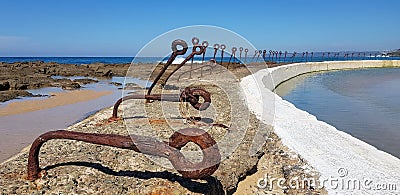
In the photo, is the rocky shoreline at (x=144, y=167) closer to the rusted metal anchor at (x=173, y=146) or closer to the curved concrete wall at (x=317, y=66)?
the rusted metal anchor at (x=173, y=146)

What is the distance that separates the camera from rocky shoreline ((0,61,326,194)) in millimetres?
2871

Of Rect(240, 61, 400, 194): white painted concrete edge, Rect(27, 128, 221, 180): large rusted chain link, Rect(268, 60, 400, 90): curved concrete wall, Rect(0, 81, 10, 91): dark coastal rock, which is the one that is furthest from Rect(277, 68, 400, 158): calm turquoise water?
Rect(0, 81, 10, 91): dark coastal rock

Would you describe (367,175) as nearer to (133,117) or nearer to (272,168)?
(272,168)

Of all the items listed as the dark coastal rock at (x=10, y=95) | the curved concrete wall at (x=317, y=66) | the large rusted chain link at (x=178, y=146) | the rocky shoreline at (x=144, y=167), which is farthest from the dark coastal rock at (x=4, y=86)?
the curved concrete wall at (x=317, y=66)

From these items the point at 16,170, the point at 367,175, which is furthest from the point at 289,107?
the point at 16,170

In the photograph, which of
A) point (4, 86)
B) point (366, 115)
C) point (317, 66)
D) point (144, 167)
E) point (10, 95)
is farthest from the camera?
point (317, 66)

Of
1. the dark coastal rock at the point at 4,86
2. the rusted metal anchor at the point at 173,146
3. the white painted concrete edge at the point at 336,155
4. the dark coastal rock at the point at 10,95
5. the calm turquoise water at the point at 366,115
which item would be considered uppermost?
the rusted metal anchor at the point at 173,146

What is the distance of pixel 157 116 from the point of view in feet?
19.4

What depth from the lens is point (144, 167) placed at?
3369 millimetres

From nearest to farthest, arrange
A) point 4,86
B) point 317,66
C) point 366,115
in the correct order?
1. point 366,115
2. point 4,86
3. point 317,66

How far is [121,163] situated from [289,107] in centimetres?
466

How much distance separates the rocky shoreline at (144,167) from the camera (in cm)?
287

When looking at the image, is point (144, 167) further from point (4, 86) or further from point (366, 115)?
point (4, 86)

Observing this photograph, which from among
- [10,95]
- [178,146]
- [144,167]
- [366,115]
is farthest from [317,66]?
[178,146]
